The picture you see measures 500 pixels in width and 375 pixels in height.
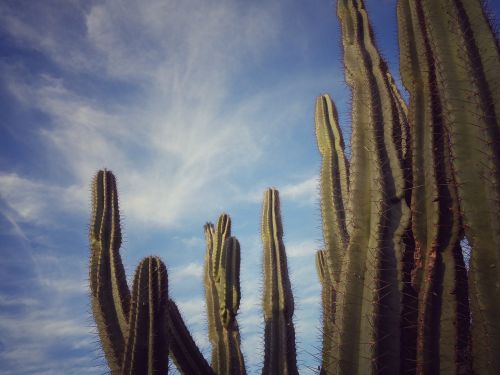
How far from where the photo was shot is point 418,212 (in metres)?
2.78

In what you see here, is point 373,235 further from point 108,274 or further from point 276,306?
point 108,274

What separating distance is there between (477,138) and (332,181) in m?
1.96

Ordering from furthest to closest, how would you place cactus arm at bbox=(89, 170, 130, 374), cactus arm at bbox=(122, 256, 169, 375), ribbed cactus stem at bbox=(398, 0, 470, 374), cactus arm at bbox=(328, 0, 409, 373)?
cactus arm at bbox=(89, 170, 130, 374), cactus arm at bbox=(122, 256, 169, 375), cactus arm at bbox=(328, 0, 409, 373), ribbed cactus stem at bbox=(398, 0, 470, 374)

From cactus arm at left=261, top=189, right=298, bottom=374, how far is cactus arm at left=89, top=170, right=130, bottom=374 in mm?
1920

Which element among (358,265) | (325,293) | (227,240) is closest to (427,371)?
(358,265)

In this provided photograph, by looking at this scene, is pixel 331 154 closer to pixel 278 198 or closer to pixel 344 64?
pixel 344 64

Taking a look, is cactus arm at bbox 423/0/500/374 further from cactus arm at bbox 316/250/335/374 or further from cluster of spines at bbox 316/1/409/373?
cactus arm at bbox 316/250/335/374

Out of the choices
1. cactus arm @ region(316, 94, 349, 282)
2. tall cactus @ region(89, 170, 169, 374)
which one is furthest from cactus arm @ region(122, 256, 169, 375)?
cactus arm @ region(316, 94, 349, 282)

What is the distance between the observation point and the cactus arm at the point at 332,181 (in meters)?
3.90

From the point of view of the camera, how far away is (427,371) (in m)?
2.42

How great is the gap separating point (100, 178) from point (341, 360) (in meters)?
4.20

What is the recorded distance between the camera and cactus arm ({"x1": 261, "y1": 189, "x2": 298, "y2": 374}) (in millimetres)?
5344

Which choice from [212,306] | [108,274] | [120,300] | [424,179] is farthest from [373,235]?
[212,306]

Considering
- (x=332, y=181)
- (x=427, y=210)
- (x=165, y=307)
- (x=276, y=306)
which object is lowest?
(x=165, y=307)
